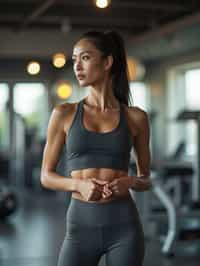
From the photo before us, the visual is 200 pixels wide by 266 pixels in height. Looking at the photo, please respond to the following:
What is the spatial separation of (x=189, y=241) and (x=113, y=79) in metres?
3.62

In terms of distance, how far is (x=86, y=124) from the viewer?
1.65 metres

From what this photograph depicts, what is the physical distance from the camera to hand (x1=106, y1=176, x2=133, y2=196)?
1.58 metres

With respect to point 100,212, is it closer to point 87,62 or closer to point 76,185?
point 76,185

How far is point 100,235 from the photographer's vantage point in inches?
64.0

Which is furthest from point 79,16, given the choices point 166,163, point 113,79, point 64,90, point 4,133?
point 113,79

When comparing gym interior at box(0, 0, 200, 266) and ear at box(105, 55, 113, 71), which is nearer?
ear at box(105, 55, 113, 71)

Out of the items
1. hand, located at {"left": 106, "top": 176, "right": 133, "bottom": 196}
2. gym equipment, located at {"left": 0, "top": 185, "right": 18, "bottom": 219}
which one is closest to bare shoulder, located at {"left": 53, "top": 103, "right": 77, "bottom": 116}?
hand, located at {"left": 106, "top": 176, "right": 133, "bottom": 196}

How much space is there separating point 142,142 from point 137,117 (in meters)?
0.08

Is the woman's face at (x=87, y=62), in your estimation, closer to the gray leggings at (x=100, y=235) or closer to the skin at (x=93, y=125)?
the skin at (x=93, y=125)

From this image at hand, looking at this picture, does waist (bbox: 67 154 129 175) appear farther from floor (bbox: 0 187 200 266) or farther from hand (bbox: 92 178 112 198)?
floor (bbox: 0 187 200 266)

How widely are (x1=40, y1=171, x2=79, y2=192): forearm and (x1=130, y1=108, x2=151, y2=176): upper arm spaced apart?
0.25 metres


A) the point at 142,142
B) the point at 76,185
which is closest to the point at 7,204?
the point at 142,142

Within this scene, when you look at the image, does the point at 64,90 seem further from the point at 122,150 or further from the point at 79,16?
the point at 122,150

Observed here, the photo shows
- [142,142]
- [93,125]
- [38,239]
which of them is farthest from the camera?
[38,239]
